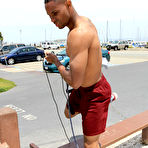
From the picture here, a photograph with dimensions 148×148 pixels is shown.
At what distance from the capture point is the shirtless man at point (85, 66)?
63.1 inches

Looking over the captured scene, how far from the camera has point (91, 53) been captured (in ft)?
5.56

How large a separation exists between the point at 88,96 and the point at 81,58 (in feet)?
1.51

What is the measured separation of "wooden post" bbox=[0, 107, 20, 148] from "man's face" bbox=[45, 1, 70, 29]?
974mm

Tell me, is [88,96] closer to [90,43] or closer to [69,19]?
[90,43]

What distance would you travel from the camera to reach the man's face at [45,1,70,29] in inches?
64.9

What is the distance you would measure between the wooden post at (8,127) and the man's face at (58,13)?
0.97 m

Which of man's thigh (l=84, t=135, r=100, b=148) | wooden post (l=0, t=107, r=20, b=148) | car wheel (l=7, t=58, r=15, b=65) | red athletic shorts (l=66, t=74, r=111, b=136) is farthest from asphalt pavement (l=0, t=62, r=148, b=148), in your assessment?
car wheel (l=7, t=58, r=15, b=65)

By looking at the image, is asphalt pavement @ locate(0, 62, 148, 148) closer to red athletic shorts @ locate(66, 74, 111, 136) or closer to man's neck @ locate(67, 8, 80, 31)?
red athletic shorts @ locate(66, 74, 111, 136)

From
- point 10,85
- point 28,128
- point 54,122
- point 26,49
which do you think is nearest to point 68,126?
point 54,122

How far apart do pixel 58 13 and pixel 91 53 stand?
429mm

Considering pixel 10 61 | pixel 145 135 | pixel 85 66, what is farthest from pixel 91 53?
pixel 10 61

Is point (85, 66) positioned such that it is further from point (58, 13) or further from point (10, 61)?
point (10, 61)

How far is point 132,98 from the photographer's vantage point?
18.8 ft

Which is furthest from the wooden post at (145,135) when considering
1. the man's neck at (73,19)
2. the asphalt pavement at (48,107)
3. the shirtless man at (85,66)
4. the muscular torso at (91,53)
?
the man's neck at (73,19)
